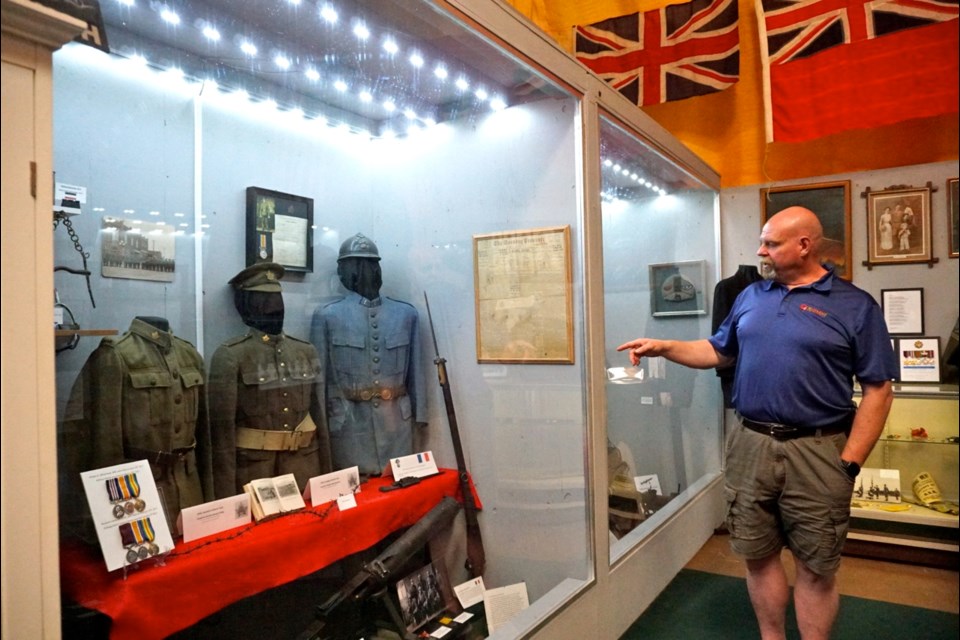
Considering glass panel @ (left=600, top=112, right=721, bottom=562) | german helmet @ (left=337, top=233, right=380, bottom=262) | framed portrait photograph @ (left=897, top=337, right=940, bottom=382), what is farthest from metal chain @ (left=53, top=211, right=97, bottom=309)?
framed portrait photograph @ (left=897, top=337, right=940, bottom=382)

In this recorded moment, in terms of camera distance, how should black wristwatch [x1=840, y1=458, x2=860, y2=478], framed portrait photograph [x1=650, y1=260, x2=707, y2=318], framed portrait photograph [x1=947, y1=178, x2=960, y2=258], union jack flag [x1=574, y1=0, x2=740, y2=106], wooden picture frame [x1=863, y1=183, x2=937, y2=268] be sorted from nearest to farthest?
framed portrait photograph [x1=947, y1=178, x2=960, y2=258] < wooden picture frame [x1=863, y1=183, x2=937, y2=268] < black wristwatch [x1=840, y1=458, x2=860, y2=478] < framed portrait photograph [x1=650, y1=260, x2=707, y2=318] < union jack flag [x1=574, y1=0, x2=740, y2=106]

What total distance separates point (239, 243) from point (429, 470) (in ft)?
3.87

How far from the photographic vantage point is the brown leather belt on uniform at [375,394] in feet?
8.20

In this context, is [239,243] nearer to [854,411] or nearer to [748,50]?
[854,411]

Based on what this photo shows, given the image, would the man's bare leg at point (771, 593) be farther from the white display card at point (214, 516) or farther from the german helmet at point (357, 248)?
the german helmet at point (357, 248)

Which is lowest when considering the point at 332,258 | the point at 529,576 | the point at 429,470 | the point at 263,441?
the point at 529,576

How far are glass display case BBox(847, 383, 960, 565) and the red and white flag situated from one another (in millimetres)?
531

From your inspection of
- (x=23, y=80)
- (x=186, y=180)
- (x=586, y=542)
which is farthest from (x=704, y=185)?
(x=23, y=80)

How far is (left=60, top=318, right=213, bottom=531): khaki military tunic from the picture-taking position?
1.63 meters

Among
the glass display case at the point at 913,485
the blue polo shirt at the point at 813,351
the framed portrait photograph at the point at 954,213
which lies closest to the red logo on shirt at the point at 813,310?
the blue polo shirt at the point at 813,351

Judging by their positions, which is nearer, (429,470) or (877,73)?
(877,73)

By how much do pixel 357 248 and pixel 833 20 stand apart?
1.75 meters

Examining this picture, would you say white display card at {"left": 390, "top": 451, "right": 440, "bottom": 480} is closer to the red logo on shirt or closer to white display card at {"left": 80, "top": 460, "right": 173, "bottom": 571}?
white display card at {"left": 80, "top": 460, "right": 173, "bottom": 571}

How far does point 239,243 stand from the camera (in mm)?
2188
